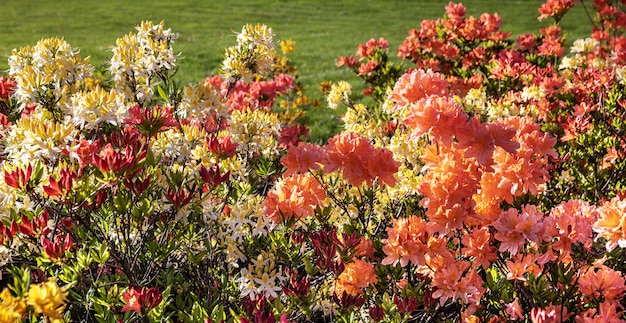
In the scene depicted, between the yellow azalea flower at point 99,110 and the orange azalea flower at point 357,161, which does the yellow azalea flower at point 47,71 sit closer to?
the yellow azalea flower at point 99,110

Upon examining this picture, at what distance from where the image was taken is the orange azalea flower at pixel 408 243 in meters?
1.67

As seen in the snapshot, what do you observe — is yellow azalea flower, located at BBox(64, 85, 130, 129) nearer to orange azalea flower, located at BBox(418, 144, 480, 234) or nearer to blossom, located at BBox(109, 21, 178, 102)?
blossom, located at BBox(109, 21, 178, 102)

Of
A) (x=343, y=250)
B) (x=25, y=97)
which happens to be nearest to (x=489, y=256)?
(x=343, y=250)

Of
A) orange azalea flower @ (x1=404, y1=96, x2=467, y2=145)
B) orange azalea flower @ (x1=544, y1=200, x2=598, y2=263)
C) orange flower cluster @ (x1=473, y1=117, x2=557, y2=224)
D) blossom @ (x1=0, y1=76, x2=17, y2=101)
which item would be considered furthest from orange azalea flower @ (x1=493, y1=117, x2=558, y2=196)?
blossom @ (x1=0, y1=76, x2=17, y2=101)

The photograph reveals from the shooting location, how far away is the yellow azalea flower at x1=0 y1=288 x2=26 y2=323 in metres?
1.02

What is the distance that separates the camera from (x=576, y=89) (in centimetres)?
382

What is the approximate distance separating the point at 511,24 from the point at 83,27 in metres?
12.7

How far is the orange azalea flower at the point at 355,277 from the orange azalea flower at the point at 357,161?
27cm

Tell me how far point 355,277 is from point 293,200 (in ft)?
1.06

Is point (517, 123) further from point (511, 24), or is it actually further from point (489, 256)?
point (511, 24)

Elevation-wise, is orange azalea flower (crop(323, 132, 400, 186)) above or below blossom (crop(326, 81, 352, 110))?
above

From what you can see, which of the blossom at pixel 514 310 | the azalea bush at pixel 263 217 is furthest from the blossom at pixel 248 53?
the blossom at pixel 514 310

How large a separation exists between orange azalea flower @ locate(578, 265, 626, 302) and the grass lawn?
7.15 meters

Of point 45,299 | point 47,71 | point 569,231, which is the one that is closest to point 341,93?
point 47,71
